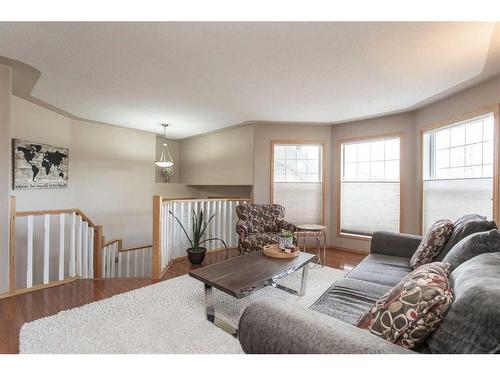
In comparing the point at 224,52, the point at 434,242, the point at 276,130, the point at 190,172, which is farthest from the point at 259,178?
the point at 434,242

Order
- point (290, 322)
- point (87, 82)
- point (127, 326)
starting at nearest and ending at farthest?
point (290, 322)
point (127, 326)
point (87, 82)

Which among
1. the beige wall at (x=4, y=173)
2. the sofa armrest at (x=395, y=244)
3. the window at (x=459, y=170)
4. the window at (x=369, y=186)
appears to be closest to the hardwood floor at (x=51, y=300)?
the beige wall at (x=4, y=173)

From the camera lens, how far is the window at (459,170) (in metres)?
2.63

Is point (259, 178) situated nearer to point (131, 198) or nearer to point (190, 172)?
point (190, 172)

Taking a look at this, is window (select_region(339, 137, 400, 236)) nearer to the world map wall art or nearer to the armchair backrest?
the armchair backrest

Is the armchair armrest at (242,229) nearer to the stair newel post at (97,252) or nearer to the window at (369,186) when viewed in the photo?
the window at (369,186)

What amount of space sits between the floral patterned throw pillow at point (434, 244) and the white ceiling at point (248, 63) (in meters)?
1.45

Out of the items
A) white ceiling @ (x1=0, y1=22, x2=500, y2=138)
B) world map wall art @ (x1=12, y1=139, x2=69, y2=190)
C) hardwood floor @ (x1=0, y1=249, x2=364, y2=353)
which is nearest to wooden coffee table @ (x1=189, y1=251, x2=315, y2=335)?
hardwood floor @ (x1=0, y1=249, x2=364, y2=353)

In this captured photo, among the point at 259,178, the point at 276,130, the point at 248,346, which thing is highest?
the point at 276,130

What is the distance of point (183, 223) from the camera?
3.69 m

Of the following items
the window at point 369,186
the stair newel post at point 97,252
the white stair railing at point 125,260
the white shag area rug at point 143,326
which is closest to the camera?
the white shag area rug at point 143,326

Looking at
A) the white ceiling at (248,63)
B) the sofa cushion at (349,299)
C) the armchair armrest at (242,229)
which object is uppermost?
the white ceiling at (248,63)
